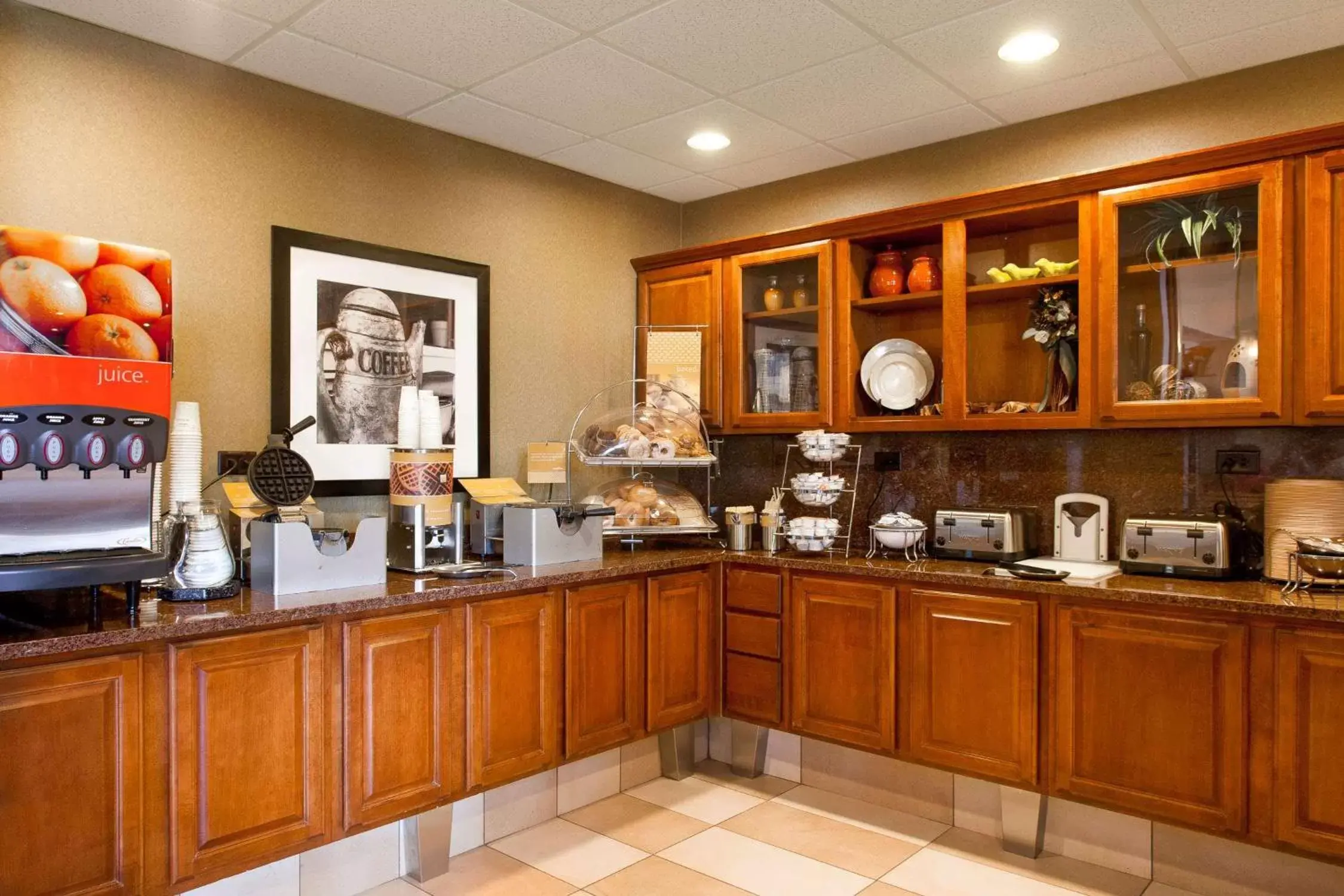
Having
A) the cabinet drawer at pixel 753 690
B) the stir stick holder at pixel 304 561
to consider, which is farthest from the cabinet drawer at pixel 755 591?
the stir stick holder at pixel 304 561

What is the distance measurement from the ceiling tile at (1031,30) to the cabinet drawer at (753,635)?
209 cm

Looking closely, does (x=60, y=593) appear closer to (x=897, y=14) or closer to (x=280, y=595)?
(x=280, y=595)

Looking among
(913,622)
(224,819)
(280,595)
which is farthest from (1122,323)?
(224,819)

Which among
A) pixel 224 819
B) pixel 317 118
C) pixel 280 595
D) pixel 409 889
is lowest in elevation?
pixel 409 889

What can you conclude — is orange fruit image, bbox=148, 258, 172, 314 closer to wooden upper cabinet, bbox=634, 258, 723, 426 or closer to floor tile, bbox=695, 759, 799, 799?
wooden upper cabinet, bbox=634, 258, 723, 426

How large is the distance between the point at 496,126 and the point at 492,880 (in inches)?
107

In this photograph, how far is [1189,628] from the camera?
2.67 m

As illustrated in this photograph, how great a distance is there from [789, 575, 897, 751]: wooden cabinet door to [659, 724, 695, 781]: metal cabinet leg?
0.53 m

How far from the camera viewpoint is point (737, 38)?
2.85 metres

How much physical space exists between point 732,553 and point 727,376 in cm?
85

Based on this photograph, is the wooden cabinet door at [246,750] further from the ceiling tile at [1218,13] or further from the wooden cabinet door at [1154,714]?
the ceiling tile at [1218,13]

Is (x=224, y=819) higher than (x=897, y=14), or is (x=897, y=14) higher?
(x=897, y=14)

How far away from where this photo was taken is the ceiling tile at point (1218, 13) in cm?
263

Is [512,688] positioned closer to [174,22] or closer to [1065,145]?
[174,22]
